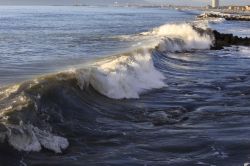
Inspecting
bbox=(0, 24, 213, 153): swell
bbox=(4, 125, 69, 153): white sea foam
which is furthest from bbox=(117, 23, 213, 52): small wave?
bbox=(4, 125, 69, 153): white sea foam

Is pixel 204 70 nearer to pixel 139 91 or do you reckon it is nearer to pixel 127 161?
pixel 139 91

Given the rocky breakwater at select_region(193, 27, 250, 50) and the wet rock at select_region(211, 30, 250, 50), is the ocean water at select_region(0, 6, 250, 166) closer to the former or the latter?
the rocky breakwater at select_region(193, 27, 250, 50)

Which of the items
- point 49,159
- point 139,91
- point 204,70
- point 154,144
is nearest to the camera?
point 49,159

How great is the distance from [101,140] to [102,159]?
3.77 ft

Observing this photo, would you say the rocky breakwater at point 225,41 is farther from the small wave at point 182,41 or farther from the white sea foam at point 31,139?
the white sea foam at point 31,139

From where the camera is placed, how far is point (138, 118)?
11.6 meters

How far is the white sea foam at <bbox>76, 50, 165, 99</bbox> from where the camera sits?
48.1ft

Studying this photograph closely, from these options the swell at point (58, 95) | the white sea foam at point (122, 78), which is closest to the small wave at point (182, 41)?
the swell at point (58, 95)

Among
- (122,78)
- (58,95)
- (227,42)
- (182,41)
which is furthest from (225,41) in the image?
(58,95)

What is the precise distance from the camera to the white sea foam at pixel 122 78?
48.1ft

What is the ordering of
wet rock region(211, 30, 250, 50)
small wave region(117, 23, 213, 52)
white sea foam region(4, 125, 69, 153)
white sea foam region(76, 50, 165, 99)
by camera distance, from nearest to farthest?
white sea foam region(4, 125, 69, 153) → white sea foam region(76, 50, 165, 99) → small wave region(117, 23, 213, 52) → wet rock region(211, 30, 250, 50)

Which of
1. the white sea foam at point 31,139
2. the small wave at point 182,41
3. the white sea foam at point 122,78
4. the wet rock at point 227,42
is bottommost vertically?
the wet rock at point 227,42

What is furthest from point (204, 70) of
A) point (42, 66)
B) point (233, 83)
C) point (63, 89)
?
point (63, 89)

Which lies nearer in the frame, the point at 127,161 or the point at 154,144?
the point at 127,161
